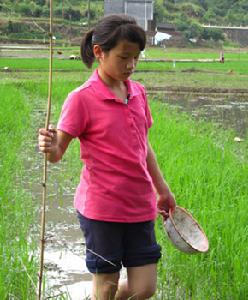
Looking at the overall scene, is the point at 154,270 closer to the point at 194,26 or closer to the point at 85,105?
the point at 85,105

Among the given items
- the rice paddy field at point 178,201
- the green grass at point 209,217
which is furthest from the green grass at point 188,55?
Result: the green grass at point 209,217

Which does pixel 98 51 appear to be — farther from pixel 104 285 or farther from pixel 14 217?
pixel 14 217

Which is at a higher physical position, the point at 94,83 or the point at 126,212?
the point at 94,83

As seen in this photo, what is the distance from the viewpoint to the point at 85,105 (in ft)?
6.57

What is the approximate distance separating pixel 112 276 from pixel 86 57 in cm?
74

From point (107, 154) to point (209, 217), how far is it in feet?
3.79

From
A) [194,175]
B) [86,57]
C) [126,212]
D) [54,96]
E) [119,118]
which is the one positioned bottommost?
[54,96]

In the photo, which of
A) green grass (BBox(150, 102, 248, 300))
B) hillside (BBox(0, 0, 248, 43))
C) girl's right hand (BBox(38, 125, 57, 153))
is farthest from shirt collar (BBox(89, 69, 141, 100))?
hillside (BBox(0, 0, 248, 43))

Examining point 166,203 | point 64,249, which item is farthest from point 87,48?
point 64,249

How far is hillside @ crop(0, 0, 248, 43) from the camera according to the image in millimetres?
39250

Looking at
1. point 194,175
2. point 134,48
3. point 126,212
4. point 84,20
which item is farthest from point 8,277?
point 84,20

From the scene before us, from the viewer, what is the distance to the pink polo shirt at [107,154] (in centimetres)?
200

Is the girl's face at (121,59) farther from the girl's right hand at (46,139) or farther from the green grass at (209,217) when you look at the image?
the green grass at (209,217)

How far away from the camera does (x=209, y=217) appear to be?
302 cm
